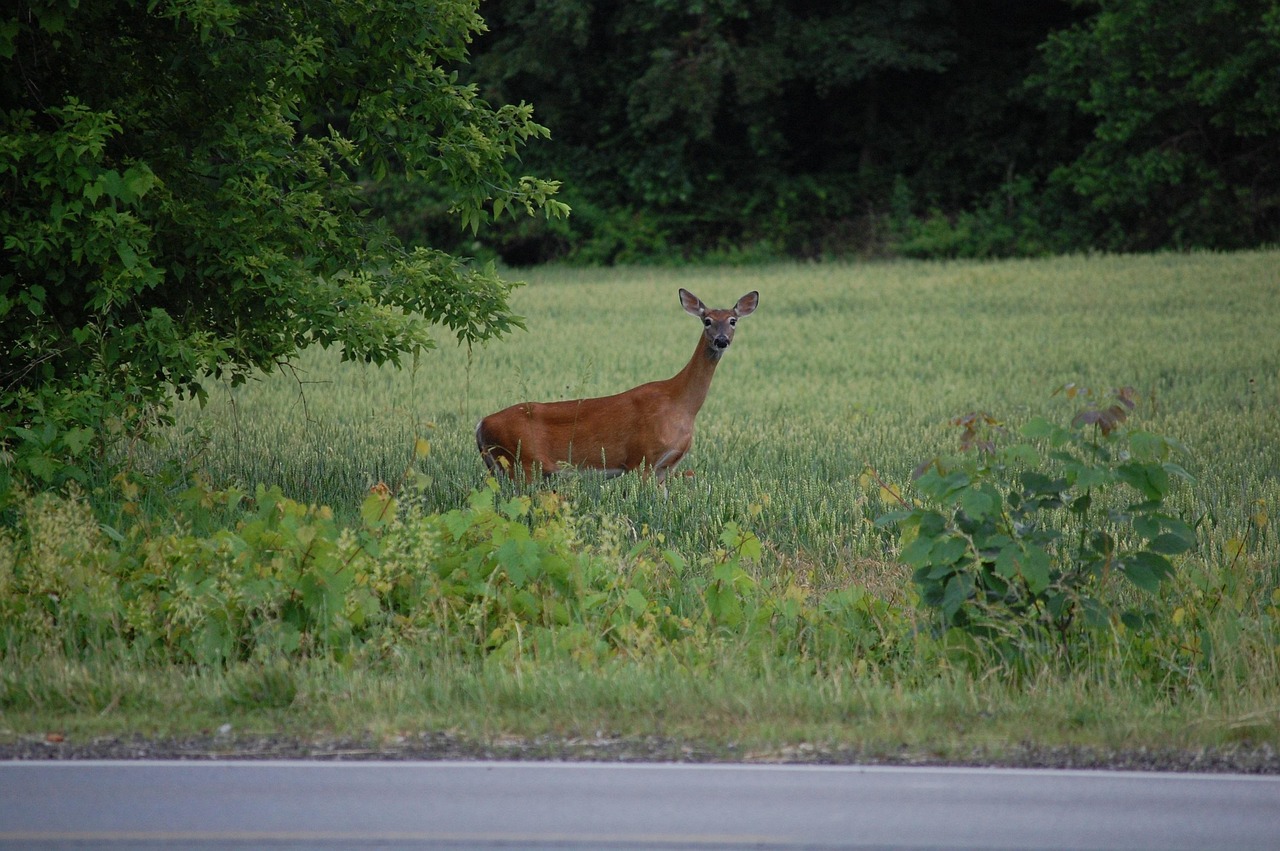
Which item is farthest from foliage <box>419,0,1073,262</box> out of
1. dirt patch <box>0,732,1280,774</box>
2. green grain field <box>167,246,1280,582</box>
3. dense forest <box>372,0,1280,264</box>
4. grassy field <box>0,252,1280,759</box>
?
dirt patch <box>0,732,1280,774</box>

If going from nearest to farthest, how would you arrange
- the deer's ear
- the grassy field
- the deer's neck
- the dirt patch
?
the dirt patch → the grassy field → the deer's neck → the deer's ear

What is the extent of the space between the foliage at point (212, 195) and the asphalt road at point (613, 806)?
158 inches

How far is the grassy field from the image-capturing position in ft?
20.2

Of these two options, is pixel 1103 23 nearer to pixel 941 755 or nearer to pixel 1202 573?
pixel 1202 573

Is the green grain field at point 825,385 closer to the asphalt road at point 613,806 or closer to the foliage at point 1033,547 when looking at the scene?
the foliage at point 1033,547

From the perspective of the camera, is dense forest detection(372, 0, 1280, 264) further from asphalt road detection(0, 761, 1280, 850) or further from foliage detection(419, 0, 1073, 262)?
asphalt road detection(0, 761, 1280, 850)

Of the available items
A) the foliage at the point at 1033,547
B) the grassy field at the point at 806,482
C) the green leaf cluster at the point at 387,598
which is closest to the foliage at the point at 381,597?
the green leaf cluster at the point at 387,598

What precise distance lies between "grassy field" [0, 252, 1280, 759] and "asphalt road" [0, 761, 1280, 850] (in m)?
0.43

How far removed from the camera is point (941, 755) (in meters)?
5.82

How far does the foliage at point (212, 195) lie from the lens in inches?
352

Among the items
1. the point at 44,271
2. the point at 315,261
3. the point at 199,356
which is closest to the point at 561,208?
the point at 315,261

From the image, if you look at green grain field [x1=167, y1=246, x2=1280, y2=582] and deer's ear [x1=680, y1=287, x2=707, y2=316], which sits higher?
deer's ear [x1=680, y1=287, x2=707, y2=316]

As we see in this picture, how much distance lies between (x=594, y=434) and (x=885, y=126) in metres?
36.1

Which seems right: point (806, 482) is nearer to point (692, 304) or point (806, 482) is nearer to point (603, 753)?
point (692, 304)
